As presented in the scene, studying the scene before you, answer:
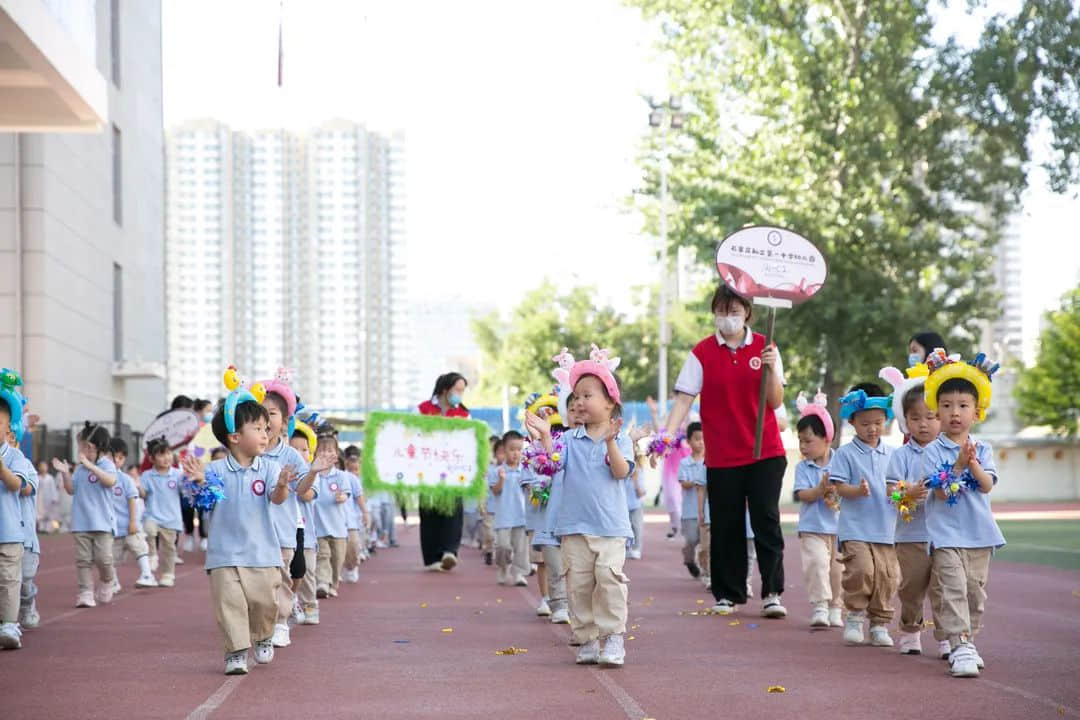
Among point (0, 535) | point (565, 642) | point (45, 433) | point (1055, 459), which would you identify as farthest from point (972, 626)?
point (1055, 459)

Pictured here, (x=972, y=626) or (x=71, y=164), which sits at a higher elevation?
(x=71, y=164)

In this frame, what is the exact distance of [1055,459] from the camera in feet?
181

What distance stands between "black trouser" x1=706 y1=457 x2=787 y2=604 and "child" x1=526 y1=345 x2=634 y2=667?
2245 millimetres

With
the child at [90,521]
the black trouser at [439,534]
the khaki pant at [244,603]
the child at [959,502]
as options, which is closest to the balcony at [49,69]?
the child at [90,521]

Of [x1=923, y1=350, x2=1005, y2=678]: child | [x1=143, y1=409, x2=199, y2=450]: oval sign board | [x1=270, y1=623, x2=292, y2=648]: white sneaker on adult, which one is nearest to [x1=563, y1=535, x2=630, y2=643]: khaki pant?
[x1=923, y1=350, x2=1005, y2=678]: child

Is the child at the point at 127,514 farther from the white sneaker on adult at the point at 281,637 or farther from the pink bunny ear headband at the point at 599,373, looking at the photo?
the pink bunny ear headband at the point at 599,373

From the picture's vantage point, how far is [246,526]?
883cm

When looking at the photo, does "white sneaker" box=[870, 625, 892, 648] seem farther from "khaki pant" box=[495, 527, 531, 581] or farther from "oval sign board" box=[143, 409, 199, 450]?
"oval sign board" box=[143, 409, 199, 450]

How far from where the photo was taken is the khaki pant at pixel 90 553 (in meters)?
13.5

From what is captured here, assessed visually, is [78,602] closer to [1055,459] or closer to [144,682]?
[144,682]

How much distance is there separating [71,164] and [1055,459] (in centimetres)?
3568

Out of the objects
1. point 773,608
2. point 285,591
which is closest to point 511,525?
point 773,608

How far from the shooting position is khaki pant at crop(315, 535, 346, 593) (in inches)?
563

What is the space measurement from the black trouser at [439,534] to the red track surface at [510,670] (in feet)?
15.0
